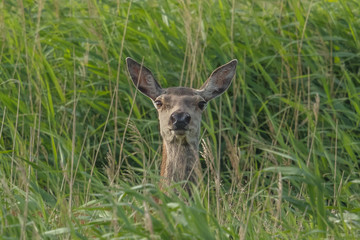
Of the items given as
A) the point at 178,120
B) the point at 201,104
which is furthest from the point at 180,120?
the point at 201,104

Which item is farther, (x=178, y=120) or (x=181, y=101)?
(x=181, y=101)

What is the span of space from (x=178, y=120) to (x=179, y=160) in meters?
0.26

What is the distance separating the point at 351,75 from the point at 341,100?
12.9 inches

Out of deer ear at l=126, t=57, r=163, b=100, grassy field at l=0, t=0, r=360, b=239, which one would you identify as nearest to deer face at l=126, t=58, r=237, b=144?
deer ear at l=126, t=57, r=163, b=100

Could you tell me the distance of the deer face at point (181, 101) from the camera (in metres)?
5.07

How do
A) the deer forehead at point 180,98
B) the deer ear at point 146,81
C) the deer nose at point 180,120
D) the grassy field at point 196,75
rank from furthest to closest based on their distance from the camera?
the grassy field at point 196,75
the deer ear at point 146,81
the deer forehead at point 180,98
the deer nose at point 180,120

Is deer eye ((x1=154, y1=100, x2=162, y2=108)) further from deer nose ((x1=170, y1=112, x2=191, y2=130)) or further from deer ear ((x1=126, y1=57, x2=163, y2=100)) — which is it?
deer nose ((x1=170, y1=112, x2=191, y2=130))

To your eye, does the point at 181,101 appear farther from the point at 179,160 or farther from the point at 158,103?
the point at 179,160

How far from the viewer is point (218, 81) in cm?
571

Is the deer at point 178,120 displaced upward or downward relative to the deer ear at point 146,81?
downward

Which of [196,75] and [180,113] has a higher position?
[180,113]

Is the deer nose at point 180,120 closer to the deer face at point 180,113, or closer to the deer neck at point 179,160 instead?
the deer face at point 180,113

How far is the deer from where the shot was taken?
504cm

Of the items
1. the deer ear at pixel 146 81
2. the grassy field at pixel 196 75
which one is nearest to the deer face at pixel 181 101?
the deer ear at pixel 146 81
